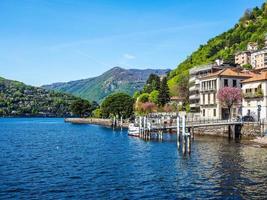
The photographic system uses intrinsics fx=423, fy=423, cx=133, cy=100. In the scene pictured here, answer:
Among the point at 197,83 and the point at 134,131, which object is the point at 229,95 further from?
the point at 197,83

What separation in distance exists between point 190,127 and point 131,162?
109 feet

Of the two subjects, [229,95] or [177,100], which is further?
[177,100]

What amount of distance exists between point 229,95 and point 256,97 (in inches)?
282

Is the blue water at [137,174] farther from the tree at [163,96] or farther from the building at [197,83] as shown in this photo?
the tree at [163,96]

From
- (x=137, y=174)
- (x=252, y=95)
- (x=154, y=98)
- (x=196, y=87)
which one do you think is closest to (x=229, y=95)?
(x=252, y=95)

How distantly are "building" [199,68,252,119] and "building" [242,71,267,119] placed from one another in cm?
795

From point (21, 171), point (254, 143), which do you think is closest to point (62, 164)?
point (21, 171)

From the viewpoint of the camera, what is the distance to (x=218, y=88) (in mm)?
110062

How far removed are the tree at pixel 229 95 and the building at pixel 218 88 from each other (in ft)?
18.0

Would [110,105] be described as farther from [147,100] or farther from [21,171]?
[21,171]

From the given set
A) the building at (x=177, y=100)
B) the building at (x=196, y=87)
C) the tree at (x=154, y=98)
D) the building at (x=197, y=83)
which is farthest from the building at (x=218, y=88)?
the tree at (x=154, y=98)

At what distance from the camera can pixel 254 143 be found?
75875 millimetres

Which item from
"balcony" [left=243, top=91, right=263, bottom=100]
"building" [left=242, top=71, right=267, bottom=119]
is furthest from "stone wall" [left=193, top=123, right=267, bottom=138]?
"balcony" [left=243, top=91, right=263, bottom=100]

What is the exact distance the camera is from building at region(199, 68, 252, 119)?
361 ft
